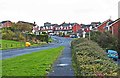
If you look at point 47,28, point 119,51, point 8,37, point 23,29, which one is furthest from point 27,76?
point 47,28

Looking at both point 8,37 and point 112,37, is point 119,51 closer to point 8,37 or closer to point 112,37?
point 112,37

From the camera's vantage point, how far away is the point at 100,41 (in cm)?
4303

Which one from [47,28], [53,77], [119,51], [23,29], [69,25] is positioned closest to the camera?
[53,77]

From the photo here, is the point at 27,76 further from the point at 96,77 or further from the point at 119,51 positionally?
the point at 119,51

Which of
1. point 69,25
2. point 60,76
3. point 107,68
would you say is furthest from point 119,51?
point 69,25

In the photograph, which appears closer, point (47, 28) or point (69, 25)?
point (69, 25)

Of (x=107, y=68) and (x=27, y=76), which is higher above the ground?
(x=107, y=68)

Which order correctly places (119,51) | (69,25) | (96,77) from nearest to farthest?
(96,77)
(119,51)
(69,25)

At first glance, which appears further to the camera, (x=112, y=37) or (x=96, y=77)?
(x=112, y=37)

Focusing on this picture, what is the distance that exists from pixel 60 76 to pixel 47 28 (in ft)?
539

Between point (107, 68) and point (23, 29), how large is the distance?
84105 millimetres

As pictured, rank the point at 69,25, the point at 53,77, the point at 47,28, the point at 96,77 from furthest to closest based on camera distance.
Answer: the point at 47,28
the point at 69,25
the point at 53,77
the point at 96,77

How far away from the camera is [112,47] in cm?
4275

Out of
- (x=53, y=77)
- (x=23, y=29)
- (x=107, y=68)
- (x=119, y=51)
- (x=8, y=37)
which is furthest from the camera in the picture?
(x=23, y=29)
